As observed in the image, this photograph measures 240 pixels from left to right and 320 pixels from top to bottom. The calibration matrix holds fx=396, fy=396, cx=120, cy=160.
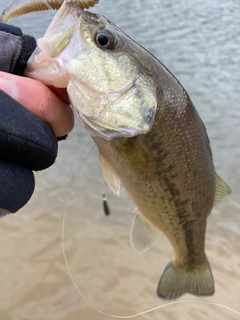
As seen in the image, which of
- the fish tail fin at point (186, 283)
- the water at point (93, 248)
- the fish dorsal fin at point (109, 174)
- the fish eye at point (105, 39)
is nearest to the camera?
the fish eye at point (105, 39)

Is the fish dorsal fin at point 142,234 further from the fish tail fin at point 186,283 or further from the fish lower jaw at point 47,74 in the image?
the fish lower jaw at point 47,74

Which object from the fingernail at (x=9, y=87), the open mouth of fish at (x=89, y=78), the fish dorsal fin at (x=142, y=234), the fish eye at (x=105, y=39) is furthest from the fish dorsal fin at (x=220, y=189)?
the fingernail at (x=9, y=87)

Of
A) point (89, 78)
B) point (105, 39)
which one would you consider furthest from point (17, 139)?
point (105, 39)

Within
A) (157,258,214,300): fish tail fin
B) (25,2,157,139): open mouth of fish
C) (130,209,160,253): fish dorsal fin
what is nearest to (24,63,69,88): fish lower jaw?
(25,2,157,139): open mouth of fish

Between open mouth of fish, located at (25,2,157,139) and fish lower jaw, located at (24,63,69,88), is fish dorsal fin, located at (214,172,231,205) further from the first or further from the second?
fish lower jaw, located at (24,63,69,88)

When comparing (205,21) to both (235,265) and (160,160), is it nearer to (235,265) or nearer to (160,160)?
(235,265)

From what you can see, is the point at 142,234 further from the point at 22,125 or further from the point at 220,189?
the point at 22,125
